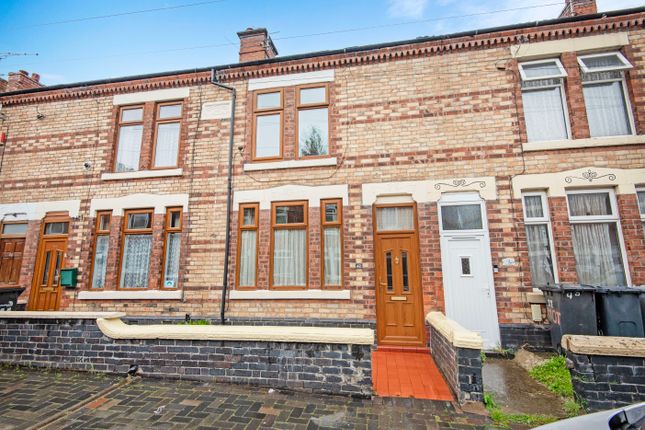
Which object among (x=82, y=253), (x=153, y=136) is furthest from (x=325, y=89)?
(x=82, y=253)

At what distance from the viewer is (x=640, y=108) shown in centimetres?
650

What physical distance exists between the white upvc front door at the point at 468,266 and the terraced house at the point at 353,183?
1.5 inches

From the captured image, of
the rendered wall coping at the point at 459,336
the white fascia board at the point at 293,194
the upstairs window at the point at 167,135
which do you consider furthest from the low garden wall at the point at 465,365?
the upstairs window at the point at 167,135

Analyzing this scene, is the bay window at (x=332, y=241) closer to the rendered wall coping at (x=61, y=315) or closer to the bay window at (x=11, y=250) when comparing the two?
the rendered wall coping at (x=61, y=315)

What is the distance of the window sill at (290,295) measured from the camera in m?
6.80

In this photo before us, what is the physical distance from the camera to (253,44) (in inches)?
343

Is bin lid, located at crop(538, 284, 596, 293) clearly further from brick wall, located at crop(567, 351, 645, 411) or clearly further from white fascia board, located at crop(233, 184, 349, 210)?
white fascia board, located at crop(233, 184, 349, 210)

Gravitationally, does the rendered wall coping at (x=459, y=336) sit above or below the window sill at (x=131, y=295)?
below

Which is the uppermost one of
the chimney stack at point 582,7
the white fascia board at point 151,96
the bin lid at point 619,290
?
the chimney stack at point 582,7

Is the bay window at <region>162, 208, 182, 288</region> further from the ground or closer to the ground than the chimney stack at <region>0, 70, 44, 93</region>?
closer to the ground

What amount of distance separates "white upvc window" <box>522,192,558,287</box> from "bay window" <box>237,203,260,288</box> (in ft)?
19.5

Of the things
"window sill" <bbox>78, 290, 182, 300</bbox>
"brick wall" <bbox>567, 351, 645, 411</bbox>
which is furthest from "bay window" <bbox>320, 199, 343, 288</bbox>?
"brick wall" <bbox>567, 351, 645, 411</bbox>

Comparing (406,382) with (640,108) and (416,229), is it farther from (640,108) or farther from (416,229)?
(640,108)

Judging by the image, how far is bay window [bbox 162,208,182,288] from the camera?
7723 mm
